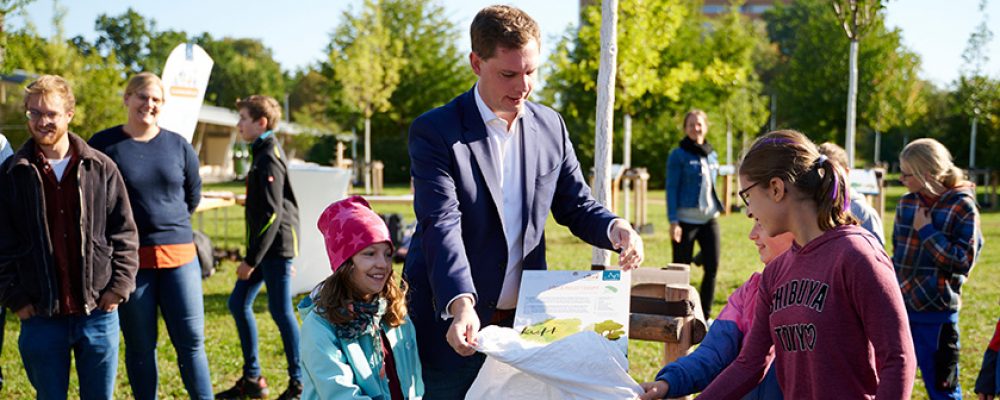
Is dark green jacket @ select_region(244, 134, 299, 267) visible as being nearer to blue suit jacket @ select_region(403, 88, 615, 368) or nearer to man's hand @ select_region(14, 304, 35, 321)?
man's hand @ select_region(14, 304, 35, 321)

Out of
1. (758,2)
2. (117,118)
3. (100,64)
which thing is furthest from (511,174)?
(758,2)

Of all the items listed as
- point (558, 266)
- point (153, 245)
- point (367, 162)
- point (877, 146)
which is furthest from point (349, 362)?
point (877, 146)

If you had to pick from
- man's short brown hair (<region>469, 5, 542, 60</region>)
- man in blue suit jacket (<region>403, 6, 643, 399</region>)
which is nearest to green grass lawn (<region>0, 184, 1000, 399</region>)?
man in blue suit jacket (<region>403, 6, 643, 399</region>)

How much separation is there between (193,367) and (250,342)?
1.02 metres

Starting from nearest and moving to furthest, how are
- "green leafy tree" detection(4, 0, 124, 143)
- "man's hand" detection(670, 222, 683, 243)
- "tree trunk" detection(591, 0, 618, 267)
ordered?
"tree trunk" detection(591, 0, 618, 267)
"man's hand" detection(670, 222, 683, 243)
"green leafy tree" detection(4, 0, 124, 143)

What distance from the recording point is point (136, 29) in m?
80.8

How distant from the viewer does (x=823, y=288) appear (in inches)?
81.3

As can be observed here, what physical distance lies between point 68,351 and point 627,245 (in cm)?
244

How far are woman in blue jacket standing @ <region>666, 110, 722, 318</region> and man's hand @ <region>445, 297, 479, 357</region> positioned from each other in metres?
4.97

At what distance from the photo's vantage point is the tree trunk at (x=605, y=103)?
13.9 ft

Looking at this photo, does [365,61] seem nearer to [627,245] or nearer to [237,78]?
[627,245]

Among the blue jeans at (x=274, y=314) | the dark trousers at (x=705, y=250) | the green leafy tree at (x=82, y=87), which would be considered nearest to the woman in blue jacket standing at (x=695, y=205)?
the dark trousers at (x=705, y=250)

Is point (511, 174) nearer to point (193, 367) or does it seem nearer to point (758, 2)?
point (193, 367)

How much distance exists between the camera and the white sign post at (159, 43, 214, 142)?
24.6 ft
